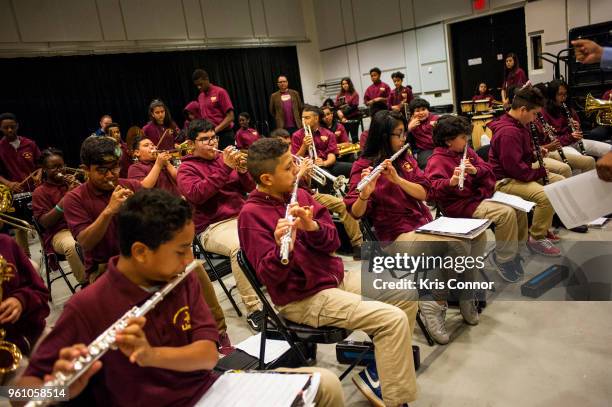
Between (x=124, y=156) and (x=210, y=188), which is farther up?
(x=124, y=156)

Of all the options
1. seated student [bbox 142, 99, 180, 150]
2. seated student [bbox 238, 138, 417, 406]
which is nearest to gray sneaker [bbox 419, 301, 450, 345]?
seated student [bbox 238, 138, 417, 406]

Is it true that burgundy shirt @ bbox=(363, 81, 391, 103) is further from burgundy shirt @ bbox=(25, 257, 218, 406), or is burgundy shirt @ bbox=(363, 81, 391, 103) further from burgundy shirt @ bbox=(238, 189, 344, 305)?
burgundy shirt @ bbox=(25, 257, 218, 406)

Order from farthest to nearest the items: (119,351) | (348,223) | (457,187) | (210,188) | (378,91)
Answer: (378,91) < (348,223) < (210,188) < (457,187) < (119,351)

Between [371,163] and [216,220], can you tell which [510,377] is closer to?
[371,163]

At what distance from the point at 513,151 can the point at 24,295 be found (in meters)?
3.40

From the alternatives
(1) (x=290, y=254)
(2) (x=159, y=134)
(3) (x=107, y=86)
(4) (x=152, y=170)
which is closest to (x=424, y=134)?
(4) (x=152, y=170)

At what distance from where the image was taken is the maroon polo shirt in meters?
2.76

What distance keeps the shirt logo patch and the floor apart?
118 centimetres

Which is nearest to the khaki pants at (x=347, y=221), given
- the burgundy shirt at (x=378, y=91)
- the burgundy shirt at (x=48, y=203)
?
the burgundy shirt at (x=48, y=203)

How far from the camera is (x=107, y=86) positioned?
8.69 metres

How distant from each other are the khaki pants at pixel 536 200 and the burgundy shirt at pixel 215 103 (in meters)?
4.23

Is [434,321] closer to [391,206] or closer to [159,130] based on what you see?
[391,206]

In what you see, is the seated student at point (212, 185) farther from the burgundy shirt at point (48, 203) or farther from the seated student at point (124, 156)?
the seated student at point (124, 156)

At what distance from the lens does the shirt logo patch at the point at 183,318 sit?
1.40 meters
